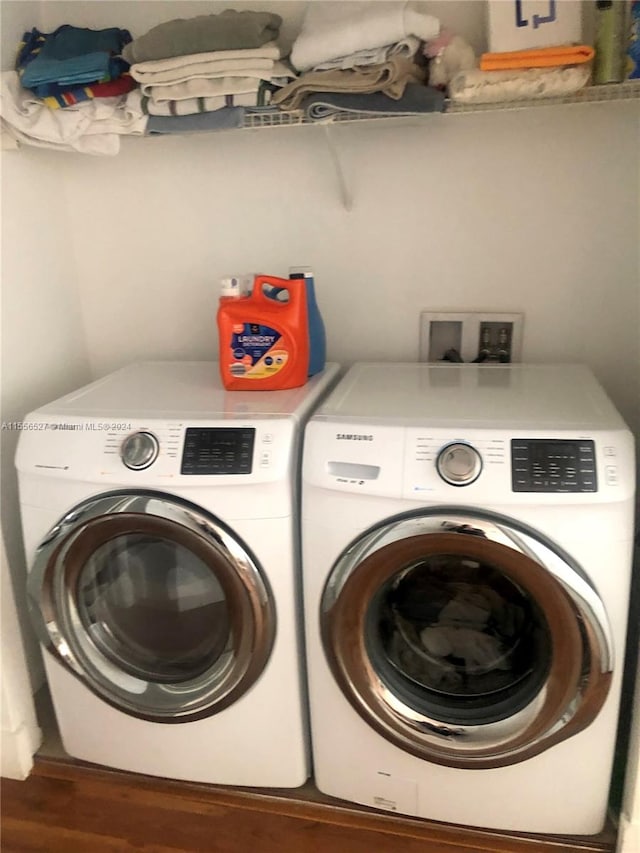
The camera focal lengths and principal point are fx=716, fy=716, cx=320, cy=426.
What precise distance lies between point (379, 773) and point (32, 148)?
1685 millimetres

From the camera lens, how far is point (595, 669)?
1271mm

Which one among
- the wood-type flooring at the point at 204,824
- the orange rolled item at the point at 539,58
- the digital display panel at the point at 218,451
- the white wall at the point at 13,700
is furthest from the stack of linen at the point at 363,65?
the wood-type flooring at the point at 204,824

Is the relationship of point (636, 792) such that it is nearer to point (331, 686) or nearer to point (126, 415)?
point (331, 686)

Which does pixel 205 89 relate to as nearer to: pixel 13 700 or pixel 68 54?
pixel 68 54

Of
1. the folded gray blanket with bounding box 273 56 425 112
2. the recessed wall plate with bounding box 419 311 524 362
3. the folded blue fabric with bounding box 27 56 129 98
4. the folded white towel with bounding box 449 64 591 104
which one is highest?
the folded blue fabric with bounding box 27 56 129 98

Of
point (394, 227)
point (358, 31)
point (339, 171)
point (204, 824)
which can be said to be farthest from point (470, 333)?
point (204, 824)

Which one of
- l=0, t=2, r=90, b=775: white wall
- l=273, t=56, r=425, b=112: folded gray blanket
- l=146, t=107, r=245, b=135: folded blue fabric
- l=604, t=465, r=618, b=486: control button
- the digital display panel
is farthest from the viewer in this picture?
l=0, t=2, r=90, b=775: white wall

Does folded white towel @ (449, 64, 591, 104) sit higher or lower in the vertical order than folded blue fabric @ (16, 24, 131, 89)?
lower

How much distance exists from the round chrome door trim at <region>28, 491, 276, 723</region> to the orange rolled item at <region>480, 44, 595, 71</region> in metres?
1.07

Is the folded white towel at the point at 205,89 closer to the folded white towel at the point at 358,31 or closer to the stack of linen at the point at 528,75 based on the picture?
the folded white towel at the point at 358,31

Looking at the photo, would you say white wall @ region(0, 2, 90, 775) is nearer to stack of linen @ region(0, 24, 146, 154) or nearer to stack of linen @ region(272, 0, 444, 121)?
stack of linen @ region(0, 24, 146, 154)

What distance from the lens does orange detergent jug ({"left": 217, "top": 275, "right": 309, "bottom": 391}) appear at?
1.57m

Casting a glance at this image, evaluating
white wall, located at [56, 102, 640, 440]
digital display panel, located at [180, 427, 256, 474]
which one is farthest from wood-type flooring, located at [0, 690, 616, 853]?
white wall, located at [56, 102, 640, 440]

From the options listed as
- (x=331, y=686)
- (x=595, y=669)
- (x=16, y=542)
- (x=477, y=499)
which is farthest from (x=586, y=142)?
(x=16, y=542)
